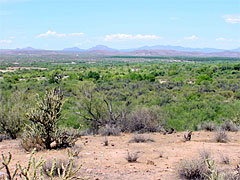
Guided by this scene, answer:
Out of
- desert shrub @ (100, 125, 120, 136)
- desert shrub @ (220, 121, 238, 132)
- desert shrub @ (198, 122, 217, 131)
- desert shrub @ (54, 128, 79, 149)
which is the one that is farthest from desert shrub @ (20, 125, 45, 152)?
desert shrub @ (220, 121, 238, 132)

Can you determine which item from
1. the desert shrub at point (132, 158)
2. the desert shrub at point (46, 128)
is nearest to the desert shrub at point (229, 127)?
the desert shrub at point (132, 158)

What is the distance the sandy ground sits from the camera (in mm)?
6828

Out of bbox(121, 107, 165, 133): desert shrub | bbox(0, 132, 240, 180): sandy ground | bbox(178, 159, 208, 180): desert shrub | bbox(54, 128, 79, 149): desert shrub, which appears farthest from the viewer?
bbox(121, 107, 165, 133): desert shrub

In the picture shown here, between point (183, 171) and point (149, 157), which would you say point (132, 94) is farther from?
point (183, 171)

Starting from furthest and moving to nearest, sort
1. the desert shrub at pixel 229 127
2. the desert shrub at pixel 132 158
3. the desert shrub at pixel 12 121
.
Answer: the desert shrub at pixel 229 127 → the desert shrub at pixel 12 121 → the desert shrub at pixel 132 158

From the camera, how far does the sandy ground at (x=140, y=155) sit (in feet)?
22.4

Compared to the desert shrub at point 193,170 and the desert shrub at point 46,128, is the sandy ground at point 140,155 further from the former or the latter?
the desert shrub at point 46,128

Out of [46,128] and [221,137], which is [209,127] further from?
[46,128]

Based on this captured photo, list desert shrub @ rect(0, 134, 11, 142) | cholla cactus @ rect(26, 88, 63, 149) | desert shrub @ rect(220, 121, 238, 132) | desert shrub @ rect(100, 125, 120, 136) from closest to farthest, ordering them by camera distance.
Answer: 1. cholla cactus @ rect(26, 88, 63, 149)
2. desert shrub @ rect(0, 134, 11, 142)
3. desert shrub @ rect(100, 125, 120, 136)
4. desert shrub @ rect(220, 121, 238, 132)

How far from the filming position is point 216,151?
29.1 feet

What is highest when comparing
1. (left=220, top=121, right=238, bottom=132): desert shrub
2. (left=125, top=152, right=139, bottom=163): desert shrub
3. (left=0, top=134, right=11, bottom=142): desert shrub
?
(left=125, top=152, right=139, bottom=163): desert shrub

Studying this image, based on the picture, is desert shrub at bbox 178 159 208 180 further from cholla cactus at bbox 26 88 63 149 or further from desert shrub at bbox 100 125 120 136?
desert shrub at bbox 100 125 120 136

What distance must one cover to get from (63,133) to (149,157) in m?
3.05

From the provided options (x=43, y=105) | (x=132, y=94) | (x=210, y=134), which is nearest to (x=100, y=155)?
(x=43, y=105)
